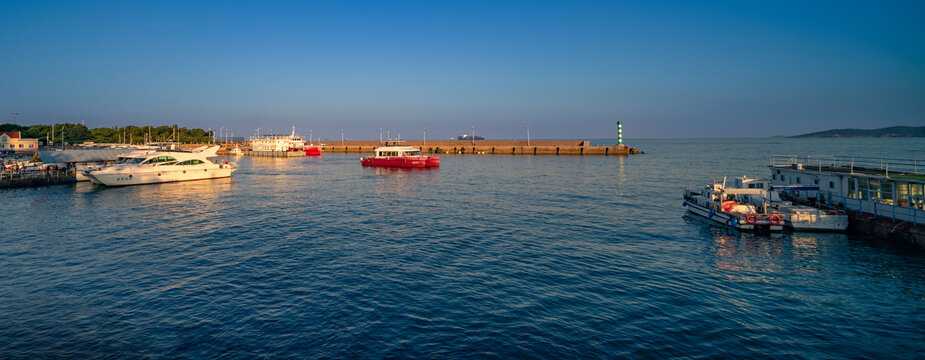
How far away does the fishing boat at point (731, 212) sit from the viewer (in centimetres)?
2620

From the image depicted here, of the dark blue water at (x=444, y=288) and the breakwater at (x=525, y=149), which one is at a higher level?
the breakwater at (x=525, y=149)

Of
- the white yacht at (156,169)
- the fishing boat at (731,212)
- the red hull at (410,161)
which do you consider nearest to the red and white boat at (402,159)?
Answer: the red hull at (410,161)

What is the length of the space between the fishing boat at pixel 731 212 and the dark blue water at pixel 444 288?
97 cm

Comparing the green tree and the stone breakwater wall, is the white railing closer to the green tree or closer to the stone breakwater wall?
the stone breakwater wall

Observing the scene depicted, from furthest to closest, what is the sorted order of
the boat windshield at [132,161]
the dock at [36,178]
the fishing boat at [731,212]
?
1. the boat windshield at [132,161]
2. the dock at [36,178]
3. the fishing boat at [731,212]

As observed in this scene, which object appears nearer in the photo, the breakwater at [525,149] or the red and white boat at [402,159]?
the red and white boat at [402,159]

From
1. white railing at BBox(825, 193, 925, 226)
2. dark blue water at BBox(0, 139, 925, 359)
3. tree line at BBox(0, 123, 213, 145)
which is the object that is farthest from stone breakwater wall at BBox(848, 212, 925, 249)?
tree line at BBox(0, 123, 213, 145)

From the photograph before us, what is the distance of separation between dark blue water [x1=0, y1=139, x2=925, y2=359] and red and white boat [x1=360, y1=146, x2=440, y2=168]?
4855 cm

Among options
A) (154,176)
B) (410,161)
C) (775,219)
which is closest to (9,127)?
(154,176)

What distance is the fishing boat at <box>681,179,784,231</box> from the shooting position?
26203mm

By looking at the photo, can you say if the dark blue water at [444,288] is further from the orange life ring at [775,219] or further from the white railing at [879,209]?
the white railing at [879,209]

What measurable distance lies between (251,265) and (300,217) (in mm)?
13025

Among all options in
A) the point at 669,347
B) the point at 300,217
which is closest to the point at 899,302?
the point at 669,347

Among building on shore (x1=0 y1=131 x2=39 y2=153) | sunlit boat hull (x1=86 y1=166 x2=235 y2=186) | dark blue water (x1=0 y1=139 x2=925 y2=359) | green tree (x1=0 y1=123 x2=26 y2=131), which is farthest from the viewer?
green tree (x1=0 y1=123 x2=26 y2=131)
